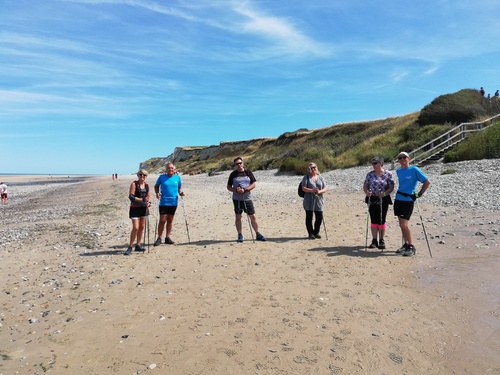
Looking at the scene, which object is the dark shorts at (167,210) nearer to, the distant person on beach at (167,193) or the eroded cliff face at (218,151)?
the distant person on beach at (167,193)

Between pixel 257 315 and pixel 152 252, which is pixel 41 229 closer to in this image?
pixel 152 252

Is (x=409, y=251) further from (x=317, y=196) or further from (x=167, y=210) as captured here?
(x=167, y=210)

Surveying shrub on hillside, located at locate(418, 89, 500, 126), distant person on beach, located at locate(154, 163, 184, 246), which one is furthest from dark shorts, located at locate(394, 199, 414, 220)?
shrub on hillside, located at locate(418, 89, 500, 126)

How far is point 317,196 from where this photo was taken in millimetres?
9203

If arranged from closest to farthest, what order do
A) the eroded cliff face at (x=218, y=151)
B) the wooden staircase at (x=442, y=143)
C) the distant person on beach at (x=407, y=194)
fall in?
the distant person on beach at (x=407, y=194)
the wooden staircase at (x=442, y=143)
the eroded cliff face at (x=218, y=151)

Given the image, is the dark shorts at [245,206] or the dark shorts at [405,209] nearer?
the dark shorts at [405,209]

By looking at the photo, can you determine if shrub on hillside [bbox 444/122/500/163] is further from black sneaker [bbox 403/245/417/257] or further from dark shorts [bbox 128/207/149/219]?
dark shorts [bbox 128/207/149/219]

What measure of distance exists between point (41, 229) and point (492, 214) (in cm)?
1337

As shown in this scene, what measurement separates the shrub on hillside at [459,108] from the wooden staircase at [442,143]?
8.96ft

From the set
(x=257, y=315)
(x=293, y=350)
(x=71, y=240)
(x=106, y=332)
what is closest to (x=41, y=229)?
(x=71, y=240)

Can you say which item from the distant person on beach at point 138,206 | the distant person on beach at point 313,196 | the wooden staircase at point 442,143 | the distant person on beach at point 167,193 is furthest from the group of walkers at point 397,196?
the wooden staircase at point 442,143

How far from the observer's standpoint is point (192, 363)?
3842mm

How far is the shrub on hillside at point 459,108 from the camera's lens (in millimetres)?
29234

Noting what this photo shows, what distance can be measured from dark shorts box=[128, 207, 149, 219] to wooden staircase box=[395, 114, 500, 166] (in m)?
18.7
